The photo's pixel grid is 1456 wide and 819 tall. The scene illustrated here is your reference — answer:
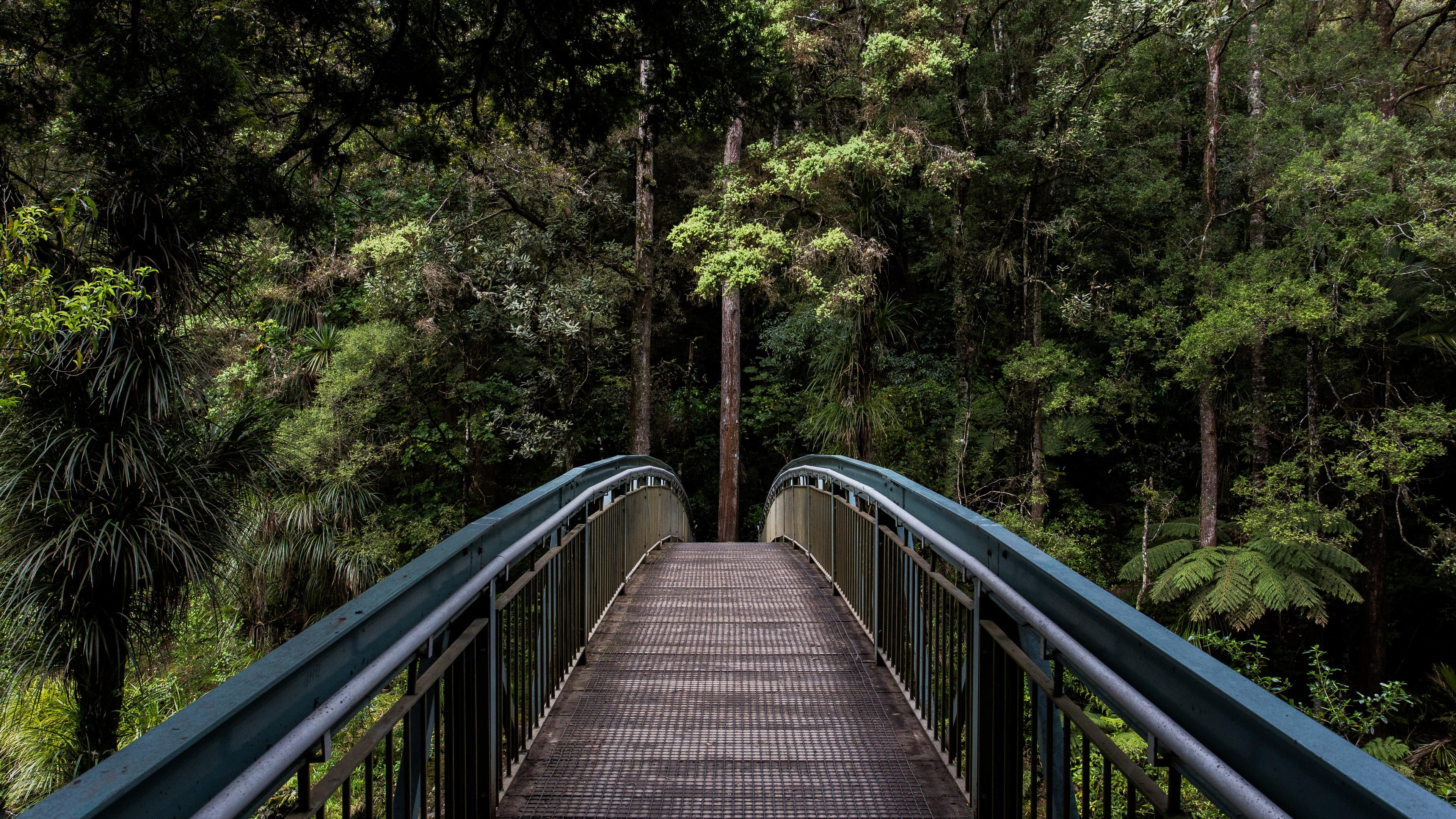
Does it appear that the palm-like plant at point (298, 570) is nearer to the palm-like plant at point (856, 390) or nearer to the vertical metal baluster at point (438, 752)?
the palm-like plant at point (856, 390)

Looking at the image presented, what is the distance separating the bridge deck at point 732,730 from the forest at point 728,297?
387 cm

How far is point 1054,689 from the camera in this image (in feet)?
7.56

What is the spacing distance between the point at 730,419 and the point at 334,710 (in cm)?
1680

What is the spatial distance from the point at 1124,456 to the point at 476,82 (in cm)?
1596

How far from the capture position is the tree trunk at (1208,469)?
12.4 m

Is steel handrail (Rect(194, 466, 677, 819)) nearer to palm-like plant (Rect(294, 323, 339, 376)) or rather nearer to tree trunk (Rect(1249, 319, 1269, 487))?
tree trunk (Rect(1249, 319, 1269, 487))

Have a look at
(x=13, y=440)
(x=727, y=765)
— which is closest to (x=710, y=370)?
(x=13, y=440)

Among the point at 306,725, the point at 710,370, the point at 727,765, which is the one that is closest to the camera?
the point at 306,725

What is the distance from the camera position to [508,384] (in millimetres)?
17969

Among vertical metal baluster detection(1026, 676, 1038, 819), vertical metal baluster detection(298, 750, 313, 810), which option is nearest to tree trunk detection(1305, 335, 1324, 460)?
vertical metal baluster detection(1026, 676, 1038, 819)

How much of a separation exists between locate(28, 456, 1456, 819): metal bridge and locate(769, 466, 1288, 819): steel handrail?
10 millimetres

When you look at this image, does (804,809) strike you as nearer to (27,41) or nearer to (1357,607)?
(27,41)

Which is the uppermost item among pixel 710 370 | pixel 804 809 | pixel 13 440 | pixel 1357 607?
pixel 710 370

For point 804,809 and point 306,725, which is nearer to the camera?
point 306,725
